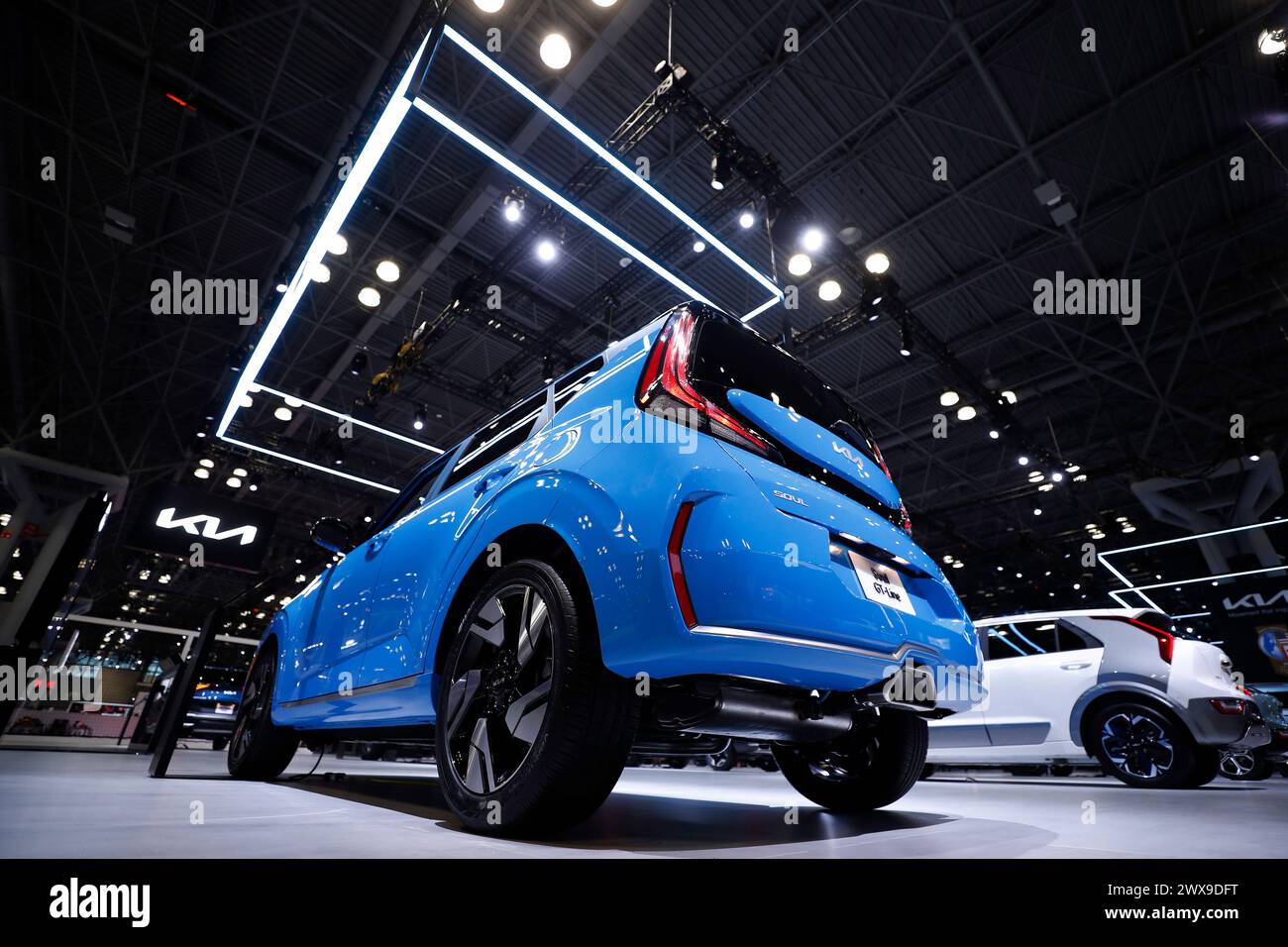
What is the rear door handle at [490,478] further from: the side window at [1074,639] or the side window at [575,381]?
the side window at [1074,639]

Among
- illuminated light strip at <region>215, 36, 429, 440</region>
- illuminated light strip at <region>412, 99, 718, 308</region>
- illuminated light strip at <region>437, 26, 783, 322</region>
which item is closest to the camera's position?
illuminated light strip at <region>437, 26, 783, 322</region>

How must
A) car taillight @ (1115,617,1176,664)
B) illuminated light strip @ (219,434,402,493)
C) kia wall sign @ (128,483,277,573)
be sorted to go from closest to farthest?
car taillight @ (1115,617,1176,664), kia wall sign @ (128,483,277,573), illuminated light strip @ (219,434,402,493)

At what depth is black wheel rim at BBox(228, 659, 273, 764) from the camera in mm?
3543

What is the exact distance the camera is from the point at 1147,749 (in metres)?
4.71

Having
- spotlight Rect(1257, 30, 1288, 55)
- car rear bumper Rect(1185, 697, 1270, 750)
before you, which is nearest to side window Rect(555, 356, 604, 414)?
car rear bumper Rect(1185, 697, 1270, 750)

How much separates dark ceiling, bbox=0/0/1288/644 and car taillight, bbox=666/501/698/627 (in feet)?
19.0

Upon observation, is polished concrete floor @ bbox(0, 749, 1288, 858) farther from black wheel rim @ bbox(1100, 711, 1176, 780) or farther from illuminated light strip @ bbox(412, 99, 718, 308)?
illuminated light strip @ bbox(412, 99, 718, 308)

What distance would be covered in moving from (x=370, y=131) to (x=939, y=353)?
957 cm

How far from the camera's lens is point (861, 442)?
2365mm

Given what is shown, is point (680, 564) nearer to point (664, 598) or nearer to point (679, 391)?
point (664, 598)

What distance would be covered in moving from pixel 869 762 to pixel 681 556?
159cm

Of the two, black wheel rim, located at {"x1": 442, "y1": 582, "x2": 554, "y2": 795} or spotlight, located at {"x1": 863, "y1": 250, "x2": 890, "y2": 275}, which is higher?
spotlight, located at {"x1": 863, "y1": 250, "x2": 890, "y2": 275}

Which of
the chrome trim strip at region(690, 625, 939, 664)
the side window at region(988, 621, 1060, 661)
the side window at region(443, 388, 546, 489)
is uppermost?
the side window at region(443, 388, 546, 489)

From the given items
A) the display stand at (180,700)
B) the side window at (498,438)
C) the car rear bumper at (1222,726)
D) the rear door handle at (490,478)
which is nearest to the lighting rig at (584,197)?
the side window at (498,438)
